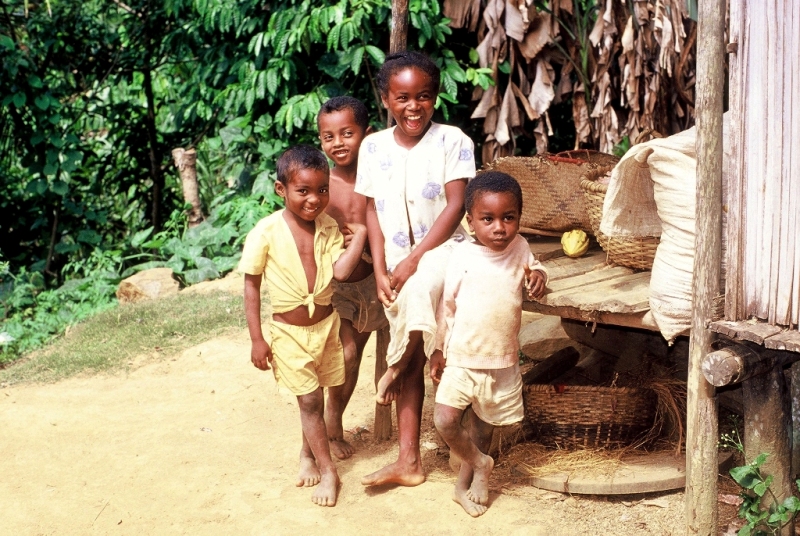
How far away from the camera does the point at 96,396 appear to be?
17.7ft

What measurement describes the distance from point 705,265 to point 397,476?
1.60 m

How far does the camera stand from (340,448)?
14.5ft

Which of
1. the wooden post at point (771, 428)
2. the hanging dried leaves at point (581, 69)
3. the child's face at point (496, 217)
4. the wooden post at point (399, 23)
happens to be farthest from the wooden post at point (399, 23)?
the wooden post at point (771, 428)

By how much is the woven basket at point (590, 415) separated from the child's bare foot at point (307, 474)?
1099 mm

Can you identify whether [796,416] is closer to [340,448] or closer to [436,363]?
[436,363]

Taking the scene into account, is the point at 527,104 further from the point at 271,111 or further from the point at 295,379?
the point at 295,379

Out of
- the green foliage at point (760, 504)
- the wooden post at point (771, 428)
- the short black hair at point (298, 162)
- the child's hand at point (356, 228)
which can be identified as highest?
the short black hair at point (298, 162)

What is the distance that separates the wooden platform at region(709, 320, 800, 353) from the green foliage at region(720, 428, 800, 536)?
494 millimetres

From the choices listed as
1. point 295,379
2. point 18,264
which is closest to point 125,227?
point 18,264

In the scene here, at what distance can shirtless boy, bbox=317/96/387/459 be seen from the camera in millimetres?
4070

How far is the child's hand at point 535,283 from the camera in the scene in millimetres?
3621

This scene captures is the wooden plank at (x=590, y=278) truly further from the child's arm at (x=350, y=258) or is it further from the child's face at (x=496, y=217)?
the child's arm at (x=350, y=258)

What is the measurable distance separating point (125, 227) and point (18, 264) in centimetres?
117

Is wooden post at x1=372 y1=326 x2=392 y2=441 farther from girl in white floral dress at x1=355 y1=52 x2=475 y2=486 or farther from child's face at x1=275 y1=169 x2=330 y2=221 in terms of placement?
child's face at x1=275 y1=169 x2=330 y2=221
